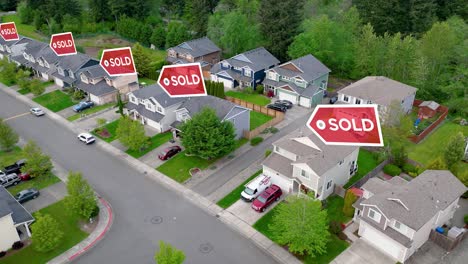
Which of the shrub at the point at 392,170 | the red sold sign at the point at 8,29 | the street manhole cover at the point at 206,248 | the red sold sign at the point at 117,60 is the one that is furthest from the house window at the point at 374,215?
the red sold sign at the point at 8,29

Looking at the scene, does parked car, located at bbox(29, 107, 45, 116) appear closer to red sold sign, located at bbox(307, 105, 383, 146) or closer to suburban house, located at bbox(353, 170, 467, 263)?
suburban house, located at bbox(353, 170, 467, 263)

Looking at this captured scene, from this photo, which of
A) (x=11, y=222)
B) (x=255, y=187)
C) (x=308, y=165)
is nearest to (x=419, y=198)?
(x=308, y=165)

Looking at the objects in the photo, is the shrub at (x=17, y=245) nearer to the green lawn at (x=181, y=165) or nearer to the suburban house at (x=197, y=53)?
the green lawn at (x=181, y=165)

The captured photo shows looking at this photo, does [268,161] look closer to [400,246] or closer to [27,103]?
[400,246]

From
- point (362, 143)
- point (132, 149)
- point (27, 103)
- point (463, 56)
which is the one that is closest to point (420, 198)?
point (362, 143)

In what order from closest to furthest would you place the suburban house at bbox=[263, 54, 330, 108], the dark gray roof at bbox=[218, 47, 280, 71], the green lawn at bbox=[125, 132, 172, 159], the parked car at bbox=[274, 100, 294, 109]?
1. the green lawn at bbox=[125, 132, 172, 159]
2. the parked car at bbox=[274, 100, 294, 109]
3. the suburban house at bbox=[263, 54, 330, 108]
4. the dark gray roof at bbox=[218, 47, 280, 71]

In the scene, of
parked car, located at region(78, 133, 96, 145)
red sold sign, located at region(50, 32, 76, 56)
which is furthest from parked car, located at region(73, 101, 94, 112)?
parked car, located at region(78, 133, 96, 145)
